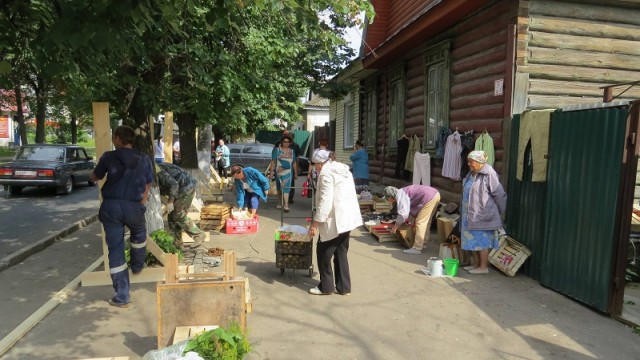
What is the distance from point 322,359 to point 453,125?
6.09 m

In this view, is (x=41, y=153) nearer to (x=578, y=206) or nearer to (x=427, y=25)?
(x=427, y=25)

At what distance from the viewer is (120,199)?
4938 millimetres

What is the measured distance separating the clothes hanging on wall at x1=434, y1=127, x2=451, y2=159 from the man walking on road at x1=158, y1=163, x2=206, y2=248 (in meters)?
4.57

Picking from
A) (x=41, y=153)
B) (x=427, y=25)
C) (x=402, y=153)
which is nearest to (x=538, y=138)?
(x=427, y=25)

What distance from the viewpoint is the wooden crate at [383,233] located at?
8.28 metres

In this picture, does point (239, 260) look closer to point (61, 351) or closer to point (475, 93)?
point (61, 351)

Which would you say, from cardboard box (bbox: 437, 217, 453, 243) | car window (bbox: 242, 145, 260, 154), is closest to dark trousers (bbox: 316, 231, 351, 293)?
cardboard box (bbox: 437, 217, 453, 243)

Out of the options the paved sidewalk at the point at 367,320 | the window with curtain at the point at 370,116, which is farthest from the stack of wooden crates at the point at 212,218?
the window with curtain at the point at 370,116

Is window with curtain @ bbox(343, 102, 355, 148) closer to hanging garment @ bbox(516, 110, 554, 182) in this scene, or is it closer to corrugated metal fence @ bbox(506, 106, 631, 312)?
hanging garment @ bbox(516, 110, 554, 182)

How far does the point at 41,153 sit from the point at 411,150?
1173 cm

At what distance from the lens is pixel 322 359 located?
3875 millimetres

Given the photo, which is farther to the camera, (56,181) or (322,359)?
(56,181)

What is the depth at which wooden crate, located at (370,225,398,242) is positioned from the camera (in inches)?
326

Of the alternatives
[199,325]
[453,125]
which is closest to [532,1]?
[453,125]
